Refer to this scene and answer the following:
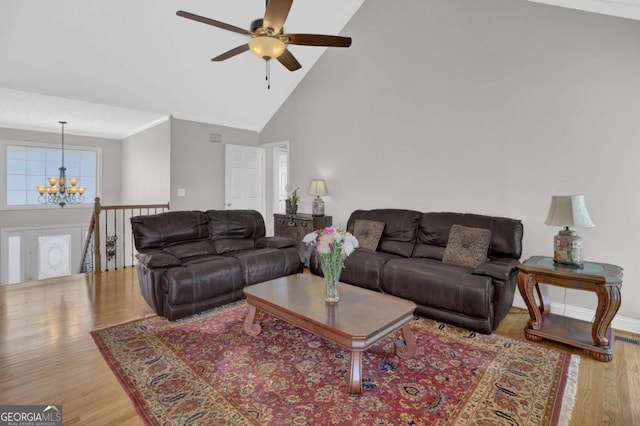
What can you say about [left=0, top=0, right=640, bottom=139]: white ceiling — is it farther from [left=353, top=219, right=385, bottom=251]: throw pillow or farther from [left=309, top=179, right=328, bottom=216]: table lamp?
[left=353, top=219, right=385, bottom=251]: throw pillow

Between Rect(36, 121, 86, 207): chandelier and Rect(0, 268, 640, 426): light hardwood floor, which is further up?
Rect(36, 121, 86, 207): chandelier

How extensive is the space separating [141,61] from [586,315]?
6045 mm

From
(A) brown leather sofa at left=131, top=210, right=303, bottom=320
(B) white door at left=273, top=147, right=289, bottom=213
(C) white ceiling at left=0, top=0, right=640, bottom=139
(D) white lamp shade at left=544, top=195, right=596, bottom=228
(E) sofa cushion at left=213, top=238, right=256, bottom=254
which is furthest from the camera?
(B) white door at left=273, top=147, right=289, bottom=213

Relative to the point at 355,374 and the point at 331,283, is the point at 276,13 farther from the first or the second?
the point at 355,374

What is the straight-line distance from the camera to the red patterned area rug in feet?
6.01

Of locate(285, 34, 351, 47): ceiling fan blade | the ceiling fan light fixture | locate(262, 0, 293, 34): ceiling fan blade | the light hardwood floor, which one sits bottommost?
the light hardwood floor

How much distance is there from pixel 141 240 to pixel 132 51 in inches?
99.2

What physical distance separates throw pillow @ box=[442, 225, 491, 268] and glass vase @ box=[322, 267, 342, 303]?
62.2 inches

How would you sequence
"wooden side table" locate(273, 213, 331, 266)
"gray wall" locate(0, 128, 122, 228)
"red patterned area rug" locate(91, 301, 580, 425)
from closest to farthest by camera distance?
"red patterned area rug" locate(91, 301, 580, 425) → "wooden side table" locate(273, 213, 331, 266) → "gray wall" locate(0, 128, 122, 228)

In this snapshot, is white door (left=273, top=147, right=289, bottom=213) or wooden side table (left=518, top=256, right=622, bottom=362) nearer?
wooden side table (left=518, top=256, right=622, bottom=362)

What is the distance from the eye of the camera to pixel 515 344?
2.68m

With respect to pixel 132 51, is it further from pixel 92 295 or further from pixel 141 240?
pixel 92 295

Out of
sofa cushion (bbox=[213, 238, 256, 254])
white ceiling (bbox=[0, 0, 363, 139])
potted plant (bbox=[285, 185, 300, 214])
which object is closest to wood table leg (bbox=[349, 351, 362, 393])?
sofa cushion (bbox=[213, 238, 256, 254])

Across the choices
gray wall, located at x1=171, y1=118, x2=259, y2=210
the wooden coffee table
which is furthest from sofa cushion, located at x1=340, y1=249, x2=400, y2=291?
gray wall, located at x1=171, y1=118, x2=259, y2=210
